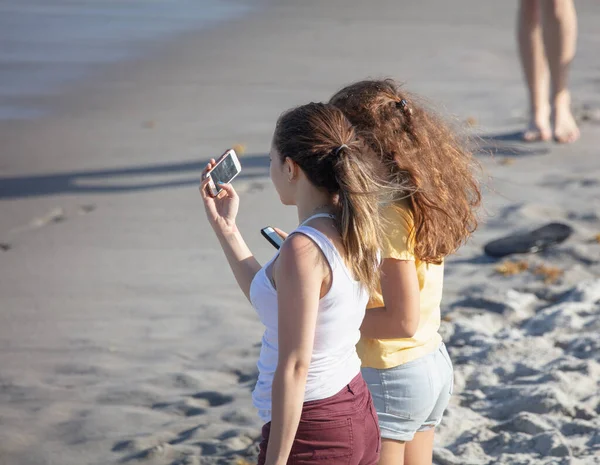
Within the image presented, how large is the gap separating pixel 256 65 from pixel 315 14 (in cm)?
251

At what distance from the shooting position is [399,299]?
2295mm

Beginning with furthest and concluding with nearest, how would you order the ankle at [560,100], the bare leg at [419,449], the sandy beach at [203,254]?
the ankle at [560,100]
the sandy beach at [203,254]
the bare leg at [419,449]

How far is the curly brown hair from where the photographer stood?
2.34 metres

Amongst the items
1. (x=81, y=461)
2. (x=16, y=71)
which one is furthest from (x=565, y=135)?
(x=16, y=71)

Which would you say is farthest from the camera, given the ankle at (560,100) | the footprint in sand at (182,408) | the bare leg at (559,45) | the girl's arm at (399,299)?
the ankle at (560,100)

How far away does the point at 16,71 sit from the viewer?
30.4 ft

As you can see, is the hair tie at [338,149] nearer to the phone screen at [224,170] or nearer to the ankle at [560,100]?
the phone screen at [224,170]

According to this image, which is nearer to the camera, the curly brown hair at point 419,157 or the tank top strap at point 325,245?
the tank top strap at point 325,245

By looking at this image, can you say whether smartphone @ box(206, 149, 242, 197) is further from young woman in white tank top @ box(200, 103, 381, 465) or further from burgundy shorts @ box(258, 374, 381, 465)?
burgundy shorts @ box(258, 374, 381, 465)

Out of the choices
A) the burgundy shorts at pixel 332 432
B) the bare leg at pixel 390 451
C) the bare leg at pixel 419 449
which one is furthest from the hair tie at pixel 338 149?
the bare leg at pixel 419 449

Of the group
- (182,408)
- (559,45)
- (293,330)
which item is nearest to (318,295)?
(293,330)

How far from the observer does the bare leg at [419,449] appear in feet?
8.63

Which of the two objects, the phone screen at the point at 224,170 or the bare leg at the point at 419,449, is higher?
the phone screen at the point at 224,170

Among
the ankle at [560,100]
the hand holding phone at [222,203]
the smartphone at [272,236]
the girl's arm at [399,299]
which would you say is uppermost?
the hand holding phone at [222,203]
